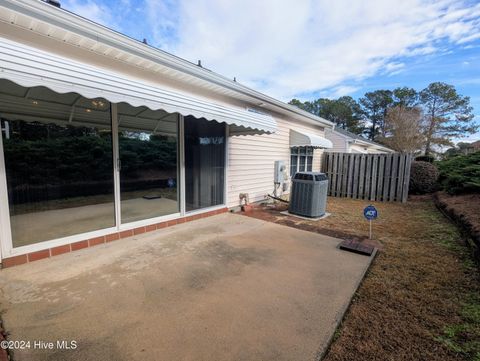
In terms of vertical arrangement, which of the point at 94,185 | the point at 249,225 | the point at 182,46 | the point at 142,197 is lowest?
the point at 249,225

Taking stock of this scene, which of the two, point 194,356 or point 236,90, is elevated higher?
point 236,90

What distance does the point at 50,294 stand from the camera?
8.00 ft

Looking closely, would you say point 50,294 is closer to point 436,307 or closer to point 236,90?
point 436,307

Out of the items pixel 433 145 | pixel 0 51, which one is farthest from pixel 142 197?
pixel 433 145

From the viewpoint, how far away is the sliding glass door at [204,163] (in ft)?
17.1

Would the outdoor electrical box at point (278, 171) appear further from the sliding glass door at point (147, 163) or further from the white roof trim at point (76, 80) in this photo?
the white roof trim at point (76, 80)

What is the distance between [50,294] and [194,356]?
1.93 metres

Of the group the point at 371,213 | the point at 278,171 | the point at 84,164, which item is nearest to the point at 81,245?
the point at 84,164

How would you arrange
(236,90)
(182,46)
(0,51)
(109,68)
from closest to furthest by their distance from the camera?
(0,51) < (109,68) < (236,90) < (182,46)

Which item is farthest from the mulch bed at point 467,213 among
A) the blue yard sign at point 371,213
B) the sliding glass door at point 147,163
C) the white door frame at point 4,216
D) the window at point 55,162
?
the white door frame at point 4,216

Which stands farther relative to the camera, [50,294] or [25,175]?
[25,175]

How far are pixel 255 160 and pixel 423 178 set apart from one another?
770 centimetres

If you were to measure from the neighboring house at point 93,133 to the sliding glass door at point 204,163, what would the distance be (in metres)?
0.03

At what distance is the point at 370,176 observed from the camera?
898 centimetres
